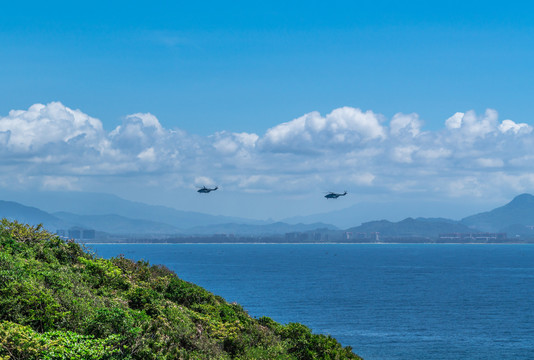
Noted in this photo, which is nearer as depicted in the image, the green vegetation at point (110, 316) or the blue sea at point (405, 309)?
the green vegetation at point (110, 316)

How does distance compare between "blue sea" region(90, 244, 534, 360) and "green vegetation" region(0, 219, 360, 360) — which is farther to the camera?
"blue sea" region(90, 244, 534, 360)

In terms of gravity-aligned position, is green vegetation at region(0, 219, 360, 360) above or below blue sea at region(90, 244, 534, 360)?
above

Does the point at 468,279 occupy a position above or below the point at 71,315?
below

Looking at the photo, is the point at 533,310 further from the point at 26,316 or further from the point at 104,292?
the point at 26,316

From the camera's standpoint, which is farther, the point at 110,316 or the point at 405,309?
the point at 405,309

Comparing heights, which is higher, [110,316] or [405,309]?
[110,316]

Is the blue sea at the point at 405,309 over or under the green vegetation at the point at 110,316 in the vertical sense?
under

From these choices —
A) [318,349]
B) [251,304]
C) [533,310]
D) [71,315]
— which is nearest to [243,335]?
[318,349]

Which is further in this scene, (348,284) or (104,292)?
(348,284)
